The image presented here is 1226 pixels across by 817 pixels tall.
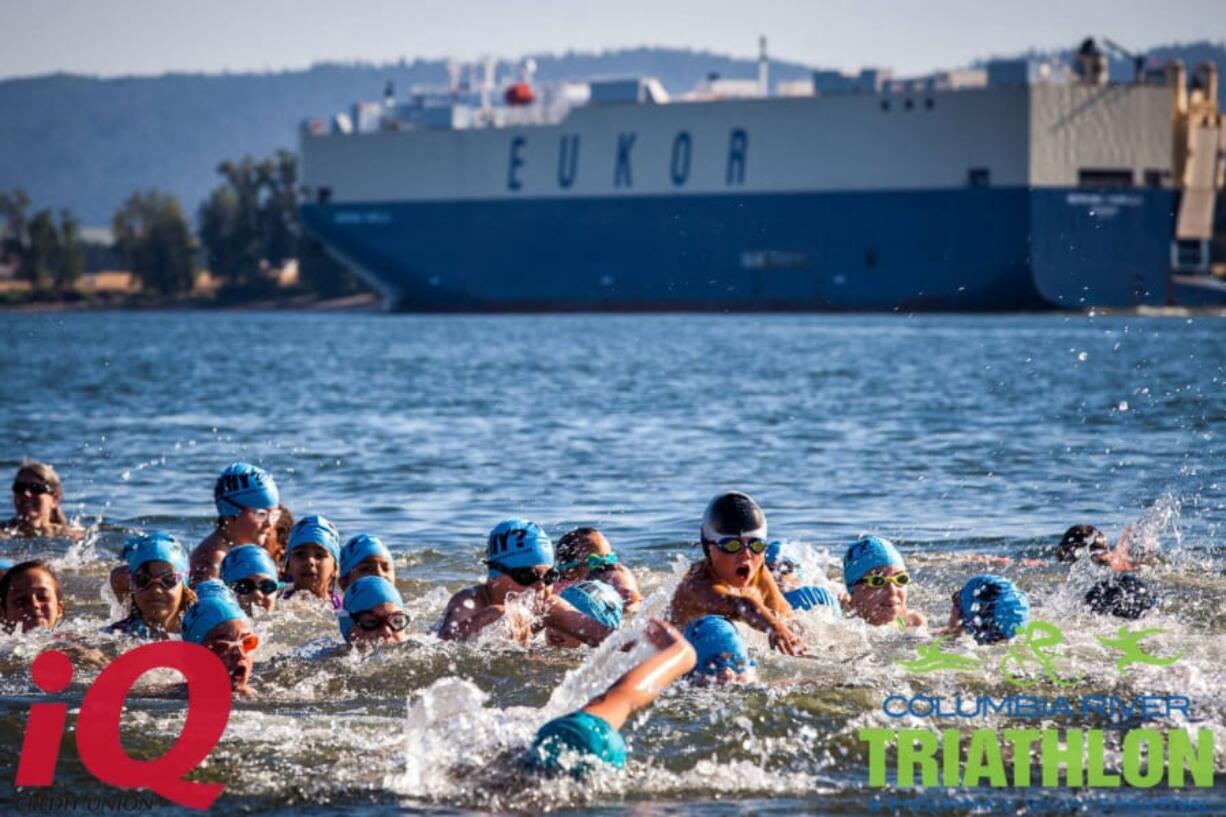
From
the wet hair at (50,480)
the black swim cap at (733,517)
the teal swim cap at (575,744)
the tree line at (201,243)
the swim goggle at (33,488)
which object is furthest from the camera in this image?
the tree line at (201,243)

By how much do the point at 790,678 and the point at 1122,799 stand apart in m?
2.20

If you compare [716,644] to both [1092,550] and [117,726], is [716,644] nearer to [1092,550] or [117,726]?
[117,726]

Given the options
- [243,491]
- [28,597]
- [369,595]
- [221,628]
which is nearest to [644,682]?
[221,628]

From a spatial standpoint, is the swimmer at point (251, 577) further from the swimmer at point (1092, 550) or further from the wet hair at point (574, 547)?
the swimmer at point (1092, 550)

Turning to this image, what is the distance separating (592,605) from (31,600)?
3.38 meters

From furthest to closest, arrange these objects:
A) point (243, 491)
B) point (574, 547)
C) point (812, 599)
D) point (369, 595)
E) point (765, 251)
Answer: point (765, 251), point (243, 491), point (574, 547), point (812, 599), point (369, 595)

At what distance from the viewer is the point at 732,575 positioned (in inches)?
372

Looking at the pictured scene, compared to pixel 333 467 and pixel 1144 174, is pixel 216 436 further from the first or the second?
pixel 1144 174

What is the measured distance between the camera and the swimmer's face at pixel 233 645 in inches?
375

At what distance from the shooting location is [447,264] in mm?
96188

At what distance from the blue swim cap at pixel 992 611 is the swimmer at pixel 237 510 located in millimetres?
4709

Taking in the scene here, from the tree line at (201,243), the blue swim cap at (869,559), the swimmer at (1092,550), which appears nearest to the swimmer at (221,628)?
the blue swim cap at (869,559)

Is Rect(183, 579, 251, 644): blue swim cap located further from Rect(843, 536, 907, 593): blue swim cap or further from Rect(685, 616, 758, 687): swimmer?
Rect(843, 536, 907, 593): blue swim cap

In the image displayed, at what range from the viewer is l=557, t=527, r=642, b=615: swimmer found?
11.5 m
